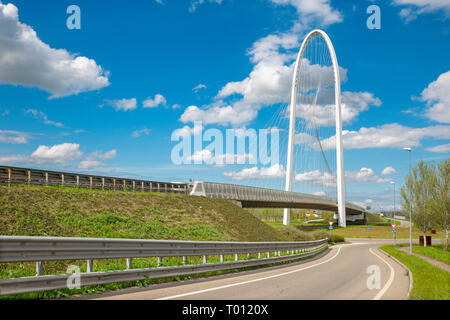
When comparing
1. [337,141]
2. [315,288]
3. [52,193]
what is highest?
[337,141]

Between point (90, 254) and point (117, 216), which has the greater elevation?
point (90, 254)

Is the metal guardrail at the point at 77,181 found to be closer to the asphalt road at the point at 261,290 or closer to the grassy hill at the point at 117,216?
the grassy hill at the point at 117,216

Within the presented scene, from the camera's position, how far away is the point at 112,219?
74.7 feet

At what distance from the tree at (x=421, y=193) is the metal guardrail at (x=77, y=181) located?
24.6 meters

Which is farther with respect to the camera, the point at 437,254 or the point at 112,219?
the point at 437,254

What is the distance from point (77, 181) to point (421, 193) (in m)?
36.0

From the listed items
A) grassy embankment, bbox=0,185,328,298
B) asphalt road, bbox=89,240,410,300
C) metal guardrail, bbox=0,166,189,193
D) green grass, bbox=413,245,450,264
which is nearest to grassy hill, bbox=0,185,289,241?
grassy embankment, bbox=0,185,328,298

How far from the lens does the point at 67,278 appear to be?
26.8 ft

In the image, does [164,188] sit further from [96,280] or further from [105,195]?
[96,280]

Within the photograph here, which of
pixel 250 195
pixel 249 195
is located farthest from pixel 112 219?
pixel 250 195

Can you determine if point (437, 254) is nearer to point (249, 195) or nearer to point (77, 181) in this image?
point (249, 195)

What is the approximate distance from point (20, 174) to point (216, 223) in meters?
14.2
